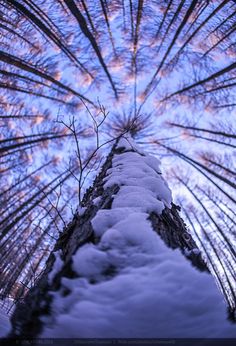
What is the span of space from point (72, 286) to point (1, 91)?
25.9 feet

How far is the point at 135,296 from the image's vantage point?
1316 mm

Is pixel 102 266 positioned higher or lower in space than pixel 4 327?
higher

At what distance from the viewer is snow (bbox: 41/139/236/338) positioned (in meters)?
1.29

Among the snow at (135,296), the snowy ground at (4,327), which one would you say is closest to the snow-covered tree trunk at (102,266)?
the snow at (135,296)

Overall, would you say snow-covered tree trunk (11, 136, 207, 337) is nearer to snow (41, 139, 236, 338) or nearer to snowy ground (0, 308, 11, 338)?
snow (41, 139, 236, 338)

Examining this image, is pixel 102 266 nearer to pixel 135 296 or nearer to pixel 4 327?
pixel 135 296

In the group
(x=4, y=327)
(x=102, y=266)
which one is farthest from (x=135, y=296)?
(x=4, y=327)

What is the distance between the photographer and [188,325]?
130cm

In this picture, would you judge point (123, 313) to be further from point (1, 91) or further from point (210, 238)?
point (210, 238)

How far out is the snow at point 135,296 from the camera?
1.29 m

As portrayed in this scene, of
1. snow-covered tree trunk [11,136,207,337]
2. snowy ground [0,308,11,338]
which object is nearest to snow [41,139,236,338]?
snow-covered tree trunk [11,136,207,337]

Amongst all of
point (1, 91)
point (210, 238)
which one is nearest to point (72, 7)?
point (1, 91)

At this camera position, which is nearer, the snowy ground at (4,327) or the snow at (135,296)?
the snow at (135,296)

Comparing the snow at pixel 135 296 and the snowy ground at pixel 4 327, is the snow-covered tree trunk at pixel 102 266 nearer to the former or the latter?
the snow at pixel 135 296
